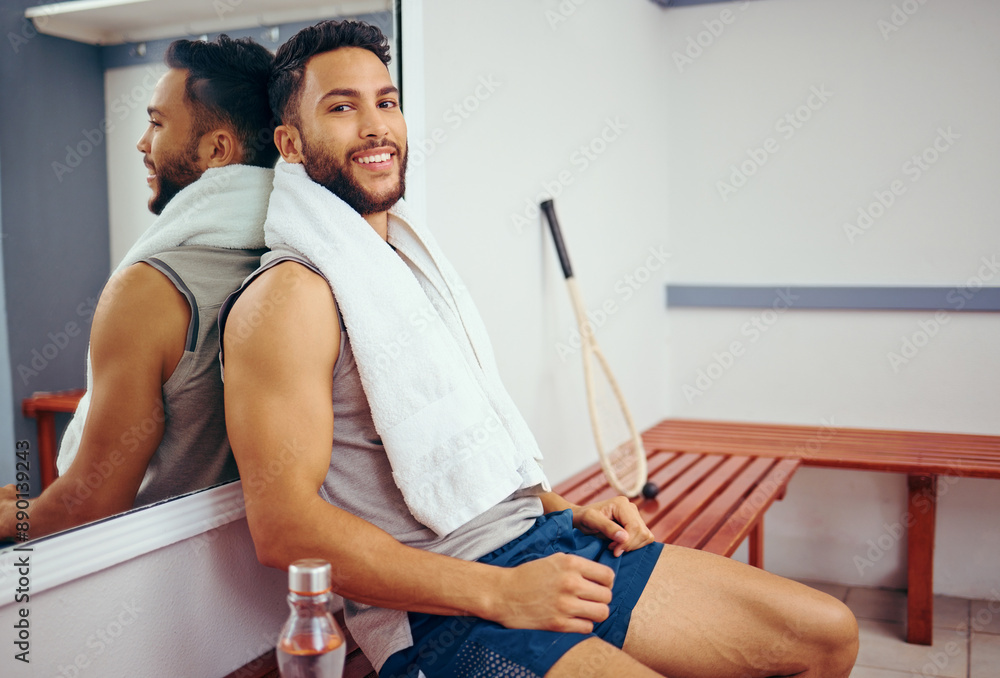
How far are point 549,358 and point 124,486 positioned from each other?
1670mm

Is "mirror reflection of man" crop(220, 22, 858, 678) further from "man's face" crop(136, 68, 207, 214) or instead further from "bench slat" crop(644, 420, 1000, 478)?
"bench slat" crop(644, 420, 1000, 478)

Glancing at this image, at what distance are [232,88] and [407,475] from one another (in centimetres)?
70

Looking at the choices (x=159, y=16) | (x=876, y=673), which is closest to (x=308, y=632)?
(x=159, y=16)

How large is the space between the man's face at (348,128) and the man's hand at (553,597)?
2.17 feet

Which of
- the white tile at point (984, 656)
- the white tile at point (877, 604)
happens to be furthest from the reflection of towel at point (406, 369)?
the white tile at point (877, 604)

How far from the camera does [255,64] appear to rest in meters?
1.43

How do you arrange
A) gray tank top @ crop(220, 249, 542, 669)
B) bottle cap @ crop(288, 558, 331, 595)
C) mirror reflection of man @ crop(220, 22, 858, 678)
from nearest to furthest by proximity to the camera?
bottle cap @ crop(288, 558, 331, 595)
mirror reflection of man @ crop(220, 22, 858, 678)
gray tank top @ crop(220, 249, 542, 669)

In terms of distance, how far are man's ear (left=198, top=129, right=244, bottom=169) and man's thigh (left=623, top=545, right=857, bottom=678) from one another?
3.33 ft

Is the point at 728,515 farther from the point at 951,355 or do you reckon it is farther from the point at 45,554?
the point at 45,554

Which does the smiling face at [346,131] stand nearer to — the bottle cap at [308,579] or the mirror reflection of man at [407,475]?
the mirror reflection of man at [407,475]

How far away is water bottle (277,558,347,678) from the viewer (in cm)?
88

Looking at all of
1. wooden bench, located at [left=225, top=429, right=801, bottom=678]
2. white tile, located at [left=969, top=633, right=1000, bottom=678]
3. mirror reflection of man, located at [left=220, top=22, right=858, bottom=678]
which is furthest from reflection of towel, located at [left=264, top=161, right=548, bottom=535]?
white tile, located at [left=969, top=633, right=1000, bottom=678]

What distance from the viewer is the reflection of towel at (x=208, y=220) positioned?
1144mm

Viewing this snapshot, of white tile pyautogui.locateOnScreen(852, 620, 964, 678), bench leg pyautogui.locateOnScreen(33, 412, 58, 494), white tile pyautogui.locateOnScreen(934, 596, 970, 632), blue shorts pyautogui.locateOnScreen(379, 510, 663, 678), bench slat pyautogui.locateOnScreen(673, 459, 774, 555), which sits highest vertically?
bench leg pyautogui.locateOnScreen(33, 412, 58, 494)
